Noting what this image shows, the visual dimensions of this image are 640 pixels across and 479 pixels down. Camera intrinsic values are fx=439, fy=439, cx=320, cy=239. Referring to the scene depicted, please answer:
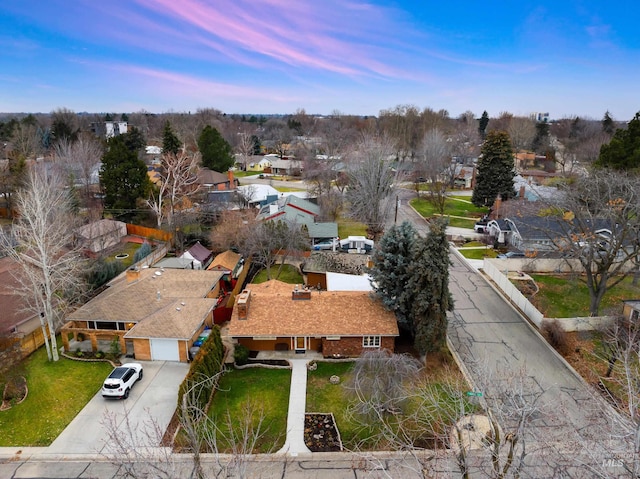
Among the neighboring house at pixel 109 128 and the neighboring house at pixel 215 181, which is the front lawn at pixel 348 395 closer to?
the neighboring house at pixel 215 181

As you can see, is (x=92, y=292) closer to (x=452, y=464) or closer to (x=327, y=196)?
(x=452, y=464)

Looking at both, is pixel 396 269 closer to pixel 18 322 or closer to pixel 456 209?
pixel 18 322

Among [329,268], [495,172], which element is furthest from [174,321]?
[495,172]


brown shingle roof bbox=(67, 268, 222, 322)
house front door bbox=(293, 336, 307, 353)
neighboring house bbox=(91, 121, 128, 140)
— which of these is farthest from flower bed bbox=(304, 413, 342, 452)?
neighboring house bbox=(91, 121, 128, 140)

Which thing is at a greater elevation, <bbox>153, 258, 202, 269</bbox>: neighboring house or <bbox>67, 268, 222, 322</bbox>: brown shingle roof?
<bbox>67, 268, 222, 322</bbox>: brown shingle roof

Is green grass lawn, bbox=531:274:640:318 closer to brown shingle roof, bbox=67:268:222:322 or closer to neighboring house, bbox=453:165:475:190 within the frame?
brown shingle roof, bbox=67:268:222:322

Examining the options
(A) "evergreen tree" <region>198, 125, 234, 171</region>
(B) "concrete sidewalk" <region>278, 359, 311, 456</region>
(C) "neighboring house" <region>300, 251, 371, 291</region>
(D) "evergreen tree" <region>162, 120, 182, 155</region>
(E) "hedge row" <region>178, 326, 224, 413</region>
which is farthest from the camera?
(A) "evergreen tree" <region>198, 125, 234, 171</region>
